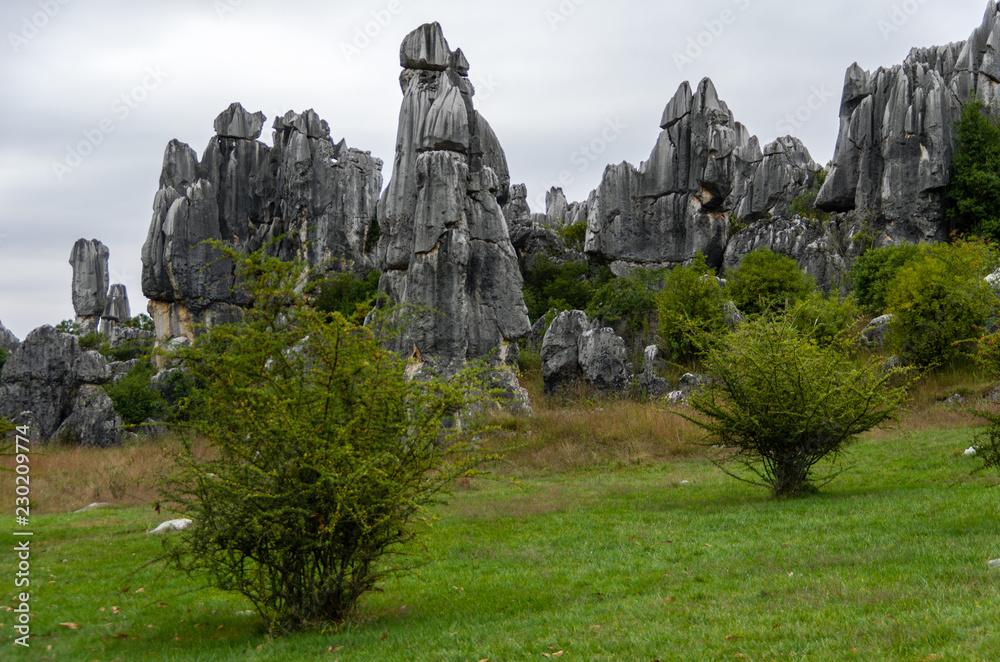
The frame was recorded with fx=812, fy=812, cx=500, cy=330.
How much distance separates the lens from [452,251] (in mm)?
33719

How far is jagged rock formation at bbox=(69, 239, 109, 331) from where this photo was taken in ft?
282

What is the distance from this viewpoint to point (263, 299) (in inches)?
332

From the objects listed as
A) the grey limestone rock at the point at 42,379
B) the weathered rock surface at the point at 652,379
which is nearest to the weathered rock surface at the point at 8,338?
the grey limestone rock at the point at 42,379

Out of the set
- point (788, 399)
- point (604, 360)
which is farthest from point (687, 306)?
point (788, 399)

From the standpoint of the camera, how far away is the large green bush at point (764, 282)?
120 feet

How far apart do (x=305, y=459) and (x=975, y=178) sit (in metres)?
44.3

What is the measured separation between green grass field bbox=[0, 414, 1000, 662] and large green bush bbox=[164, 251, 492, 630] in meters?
0.62

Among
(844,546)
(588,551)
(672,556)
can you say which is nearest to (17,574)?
(588,551)

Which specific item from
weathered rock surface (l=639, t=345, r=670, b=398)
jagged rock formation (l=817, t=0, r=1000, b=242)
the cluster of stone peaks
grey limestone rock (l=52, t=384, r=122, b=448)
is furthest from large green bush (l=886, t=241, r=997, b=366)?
grey limestone rock (l=52, t=384, r=122, b=448)

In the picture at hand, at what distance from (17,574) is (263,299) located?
19.8 feet

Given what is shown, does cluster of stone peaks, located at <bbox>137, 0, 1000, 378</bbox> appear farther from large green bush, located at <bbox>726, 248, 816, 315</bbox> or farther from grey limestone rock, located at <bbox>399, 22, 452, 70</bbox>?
large green bush, located at <bbox>726, 248, 816, 315</bbox>

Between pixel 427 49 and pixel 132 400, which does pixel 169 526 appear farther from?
pixel 427 49

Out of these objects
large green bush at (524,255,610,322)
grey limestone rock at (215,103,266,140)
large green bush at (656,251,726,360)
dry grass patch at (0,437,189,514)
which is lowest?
dry grass patch at (0,437,189,514)

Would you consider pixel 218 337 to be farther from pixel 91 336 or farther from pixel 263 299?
pixel 91 336
